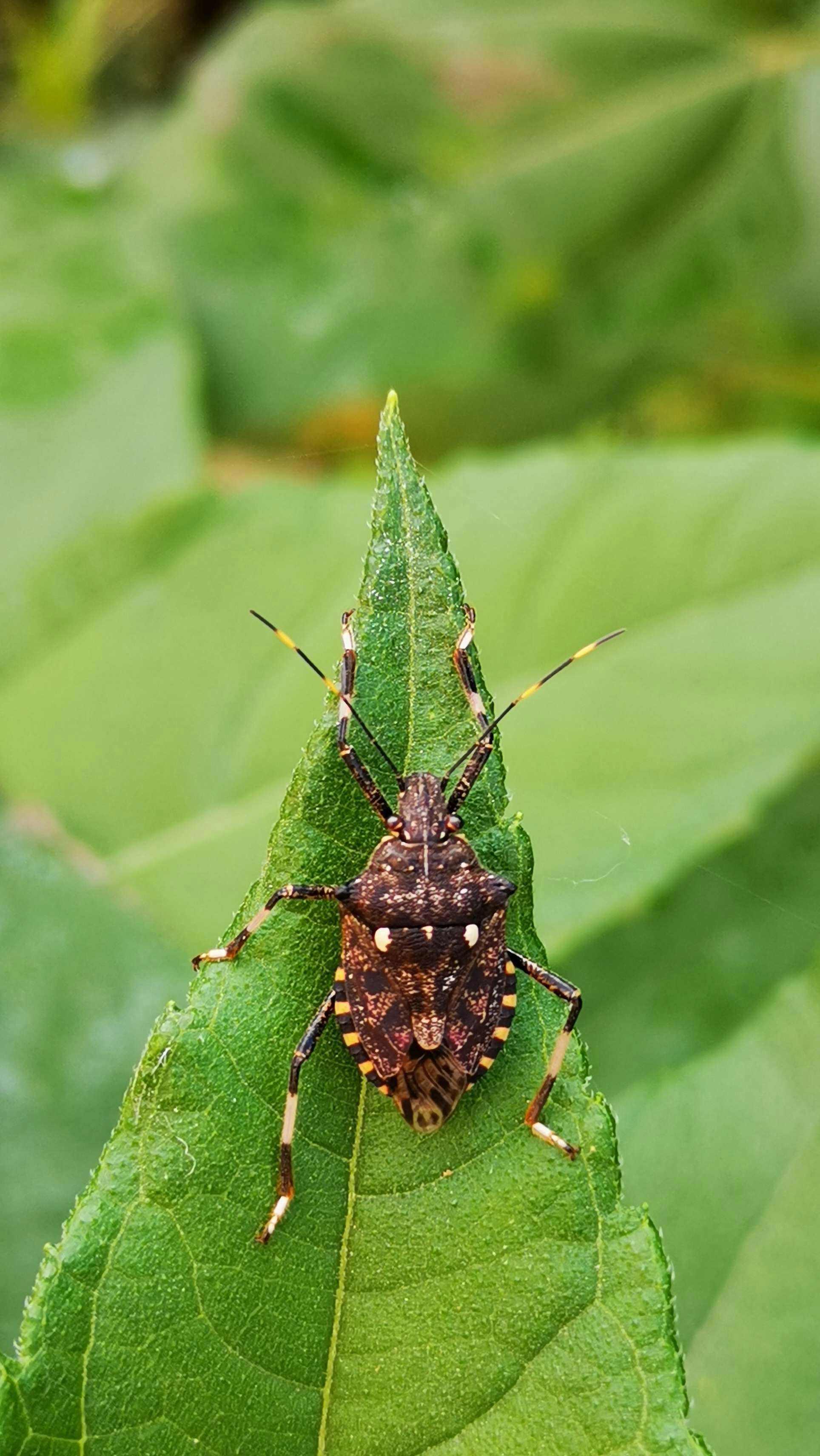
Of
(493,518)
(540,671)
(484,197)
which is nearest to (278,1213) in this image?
(540,671)

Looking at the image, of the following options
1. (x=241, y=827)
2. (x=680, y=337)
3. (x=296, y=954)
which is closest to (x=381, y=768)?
(x=296, y=954)

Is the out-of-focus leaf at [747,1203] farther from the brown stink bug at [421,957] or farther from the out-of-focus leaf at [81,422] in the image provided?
the out-of-focus leaf at [81,422]

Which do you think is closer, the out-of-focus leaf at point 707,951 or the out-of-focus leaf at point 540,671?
the out-of-focus leaf at point 540,671

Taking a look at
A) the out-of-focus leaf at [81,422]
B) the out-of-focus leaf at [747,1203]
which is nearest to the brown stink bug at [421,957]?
the out-of-focus leaf at [747,1203]

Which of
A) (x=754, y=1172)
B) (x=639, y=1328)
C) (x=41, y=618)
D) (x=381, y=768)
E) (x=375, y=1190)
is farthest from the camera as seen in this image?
(x=41, y=618)

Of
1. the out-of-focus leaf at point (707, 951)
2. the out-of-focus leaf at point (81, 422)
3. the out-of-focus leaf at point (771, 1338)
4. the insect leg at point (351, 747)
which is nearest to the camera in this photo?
the insect leg at point (351, 747)

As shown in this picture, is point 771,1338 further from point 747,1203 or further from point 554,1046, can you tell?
point 554,1046

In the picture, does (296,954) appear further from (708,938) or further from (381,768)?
(708,938)
